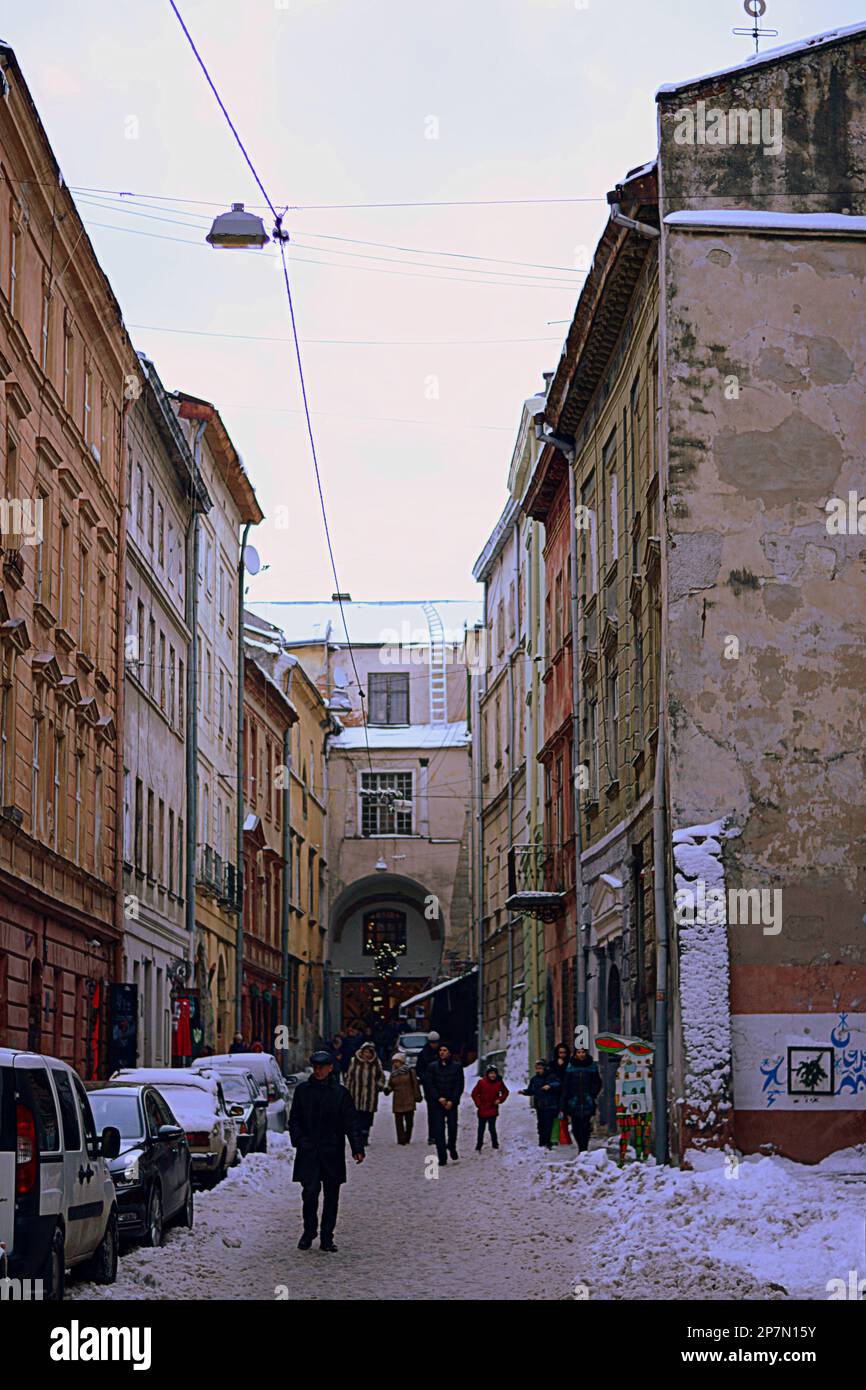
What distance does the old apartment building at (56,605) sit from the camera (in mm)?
26578

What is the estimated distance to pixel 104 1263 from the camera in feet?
45.5

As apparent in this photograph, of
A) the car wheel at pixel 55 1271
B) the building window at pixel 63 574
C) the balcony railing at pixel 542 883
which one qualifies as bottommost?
the car wheel at pixel 55 1271

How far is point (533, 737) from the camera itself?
1729 inches

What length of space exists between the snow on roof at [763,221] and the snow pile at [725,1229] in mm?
10294

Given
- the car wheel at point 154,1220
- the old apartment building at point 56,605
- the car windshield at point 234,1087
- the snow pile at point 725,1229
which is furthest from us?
the car windshield at point 234,1087

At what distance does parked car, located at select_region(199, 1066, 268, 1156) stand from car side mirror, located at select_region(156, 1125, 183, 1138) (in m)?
8.01

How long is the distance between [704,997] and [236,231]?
31.5ft

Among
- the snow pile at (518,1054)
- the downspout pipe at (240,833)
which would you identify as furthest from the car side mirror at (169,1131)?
the downspout pipe at (240,833)

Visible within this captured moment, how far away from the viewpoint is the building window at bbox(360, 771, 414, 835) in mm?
75812

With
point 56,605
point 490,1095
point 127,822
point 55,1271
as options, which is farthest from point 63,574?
point 55,1271

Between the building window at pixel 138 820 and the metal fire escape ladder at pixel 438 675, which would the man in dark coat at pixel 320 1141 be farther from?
the metal fire escape ladder at pixel 438 675

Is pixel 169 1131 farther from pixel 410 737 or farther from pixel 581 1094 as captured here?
pixel 410 737
